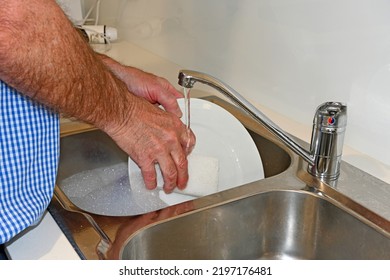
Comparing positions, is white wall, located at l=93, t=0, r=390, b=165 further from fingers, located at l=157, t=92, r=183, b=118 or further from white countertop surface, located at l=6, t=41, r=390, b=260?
fingers, located at l=157, t=92, r=183, b=118

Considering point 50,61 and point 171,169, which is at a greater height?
point 50,61

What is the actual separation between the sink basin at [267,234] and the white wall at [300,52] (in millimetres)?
171

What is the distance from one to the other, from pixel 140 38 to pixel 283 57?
0.67m

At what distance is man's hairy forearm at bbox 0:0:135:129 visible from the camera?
545 millimetres

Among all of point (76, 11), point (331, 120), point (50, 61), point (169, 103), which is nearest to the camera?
point (50, 61)

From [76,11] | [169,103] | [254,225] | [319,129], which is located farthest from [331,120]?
[76,11]

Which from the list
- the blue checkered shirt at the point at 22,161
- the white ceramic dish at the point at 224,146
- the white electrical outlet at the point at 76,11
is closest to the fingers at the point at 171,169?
the white ceramic dish at the point at 224,146

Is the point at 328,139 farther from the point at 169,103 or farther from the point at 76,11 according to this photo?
the point at 76,11

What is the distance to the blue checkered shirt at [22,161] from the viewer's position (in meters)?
0.64

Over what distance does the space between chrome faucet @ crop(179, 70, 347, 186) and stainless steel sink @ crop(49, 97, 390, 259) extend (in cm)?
3

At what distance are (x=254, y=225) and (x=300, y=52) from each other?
0.35m

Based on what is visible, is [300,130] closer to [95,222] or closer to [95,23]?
[95,222]

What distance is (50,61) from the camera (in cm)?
59

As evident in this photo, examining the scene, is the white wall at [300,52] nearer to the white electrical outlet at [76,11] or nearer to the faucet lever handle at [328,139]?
the faucet lever handle at [328,139]
